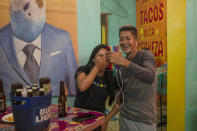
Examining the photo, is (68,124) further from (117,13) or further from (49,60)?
(117,13)

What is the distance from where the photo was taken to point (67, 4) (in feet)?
5.22

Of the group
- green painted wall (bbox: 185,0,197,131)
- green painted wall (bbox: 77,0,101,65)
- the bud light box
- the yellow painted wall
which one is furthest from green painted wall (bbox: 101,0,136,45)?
the bud light box

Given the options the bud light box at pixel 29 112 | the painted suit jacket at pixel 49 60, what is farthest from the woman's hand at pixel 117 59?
the bud light box at pixel 29 112

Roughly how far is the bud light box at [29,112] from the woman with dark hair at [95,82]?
2.00 feet

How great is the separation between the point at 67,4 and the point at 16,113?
3.58ft

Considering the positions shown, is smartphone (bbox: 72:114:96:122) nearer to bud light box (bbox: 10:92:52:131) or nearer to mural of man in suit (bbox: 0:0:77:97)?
bud light box (bbox: 10:92:52:131)

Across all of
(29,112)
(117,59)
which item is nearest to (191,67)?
(117,59)

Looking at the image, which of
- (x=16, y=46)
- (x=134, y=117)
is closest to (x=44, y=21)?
(x=16, y=46)

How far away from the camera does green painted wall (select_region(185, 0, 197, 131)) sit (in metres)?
2.19

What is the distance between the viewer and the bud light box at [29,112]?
2.61 ft

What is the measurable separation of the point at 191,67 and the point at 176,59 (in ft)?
0.71

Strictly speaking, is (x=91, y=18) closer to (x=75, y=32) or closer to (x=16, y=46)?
(x=75, y=32)

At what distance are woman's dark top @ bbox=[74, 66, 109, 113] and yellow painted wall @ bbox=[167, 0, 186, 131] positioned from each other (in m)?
1.20

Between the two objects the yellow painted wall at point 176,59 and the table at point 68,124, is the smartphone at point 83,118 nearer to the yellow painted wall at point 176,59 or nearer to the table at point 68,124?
the table at point 68,124
